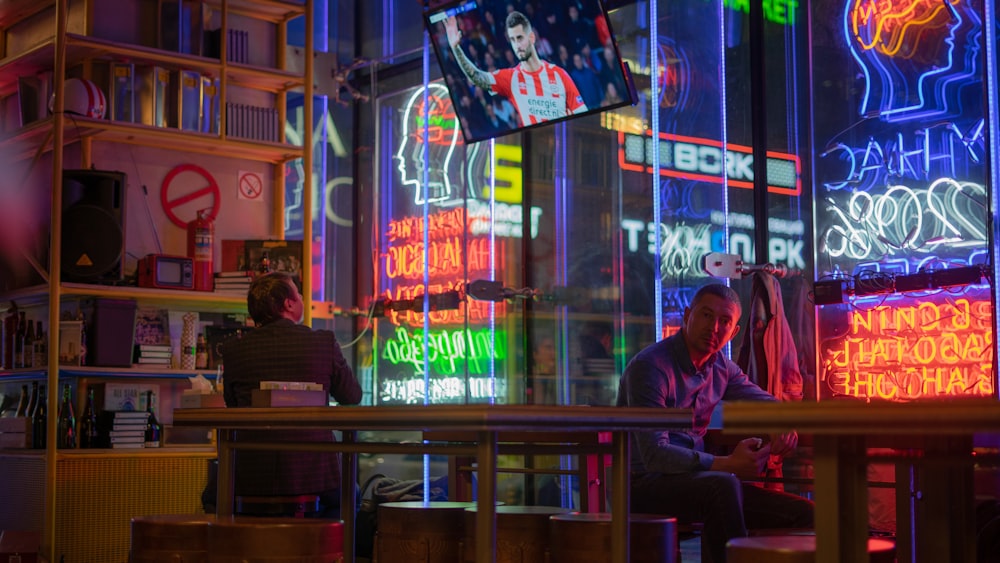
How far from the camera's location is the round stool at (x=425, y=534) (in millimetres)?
3779

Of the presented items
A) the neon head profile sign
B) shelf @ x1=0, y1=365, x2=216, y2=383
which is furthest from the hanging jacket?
shelf @ x1=0, y1=365, x2=216, y2=383

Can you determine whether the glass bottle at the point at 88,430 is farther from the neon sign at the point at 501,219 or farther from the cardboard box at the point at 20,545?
the neon sign at the point at 501,219

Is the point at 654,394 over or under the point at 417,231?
Answer: under

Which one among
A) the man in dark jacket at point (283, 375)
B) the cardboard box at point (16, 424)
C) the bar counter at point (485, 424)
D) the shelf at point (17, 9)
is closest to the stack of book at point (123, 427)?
the cardboard box at point (16, 424)

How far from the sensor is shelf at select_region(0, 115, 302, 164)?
6352 mm

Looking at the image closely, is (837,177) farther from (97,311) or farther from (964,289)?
(97,311)

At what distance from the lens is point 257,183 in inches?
285

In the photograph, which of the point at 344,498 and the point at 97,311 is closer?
the point at 344,498

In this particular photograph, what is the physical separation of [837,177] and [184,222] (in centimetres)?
347

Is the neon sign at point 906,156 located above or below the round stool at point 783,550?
above

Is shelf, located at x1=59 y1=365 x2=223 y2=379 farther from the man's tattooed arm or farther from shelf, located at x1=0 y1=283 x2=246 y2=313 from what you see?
the man's tattooed arm

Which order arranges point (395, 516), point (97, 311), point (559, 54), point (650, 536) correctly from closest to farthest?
point (650, 536)
point (395, 516)
point (97, 311)
point (559, 54)

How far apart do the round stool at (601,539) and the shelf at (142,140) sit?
152 inches

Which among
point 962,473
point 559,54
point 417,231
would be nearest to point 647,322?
point 559,54
